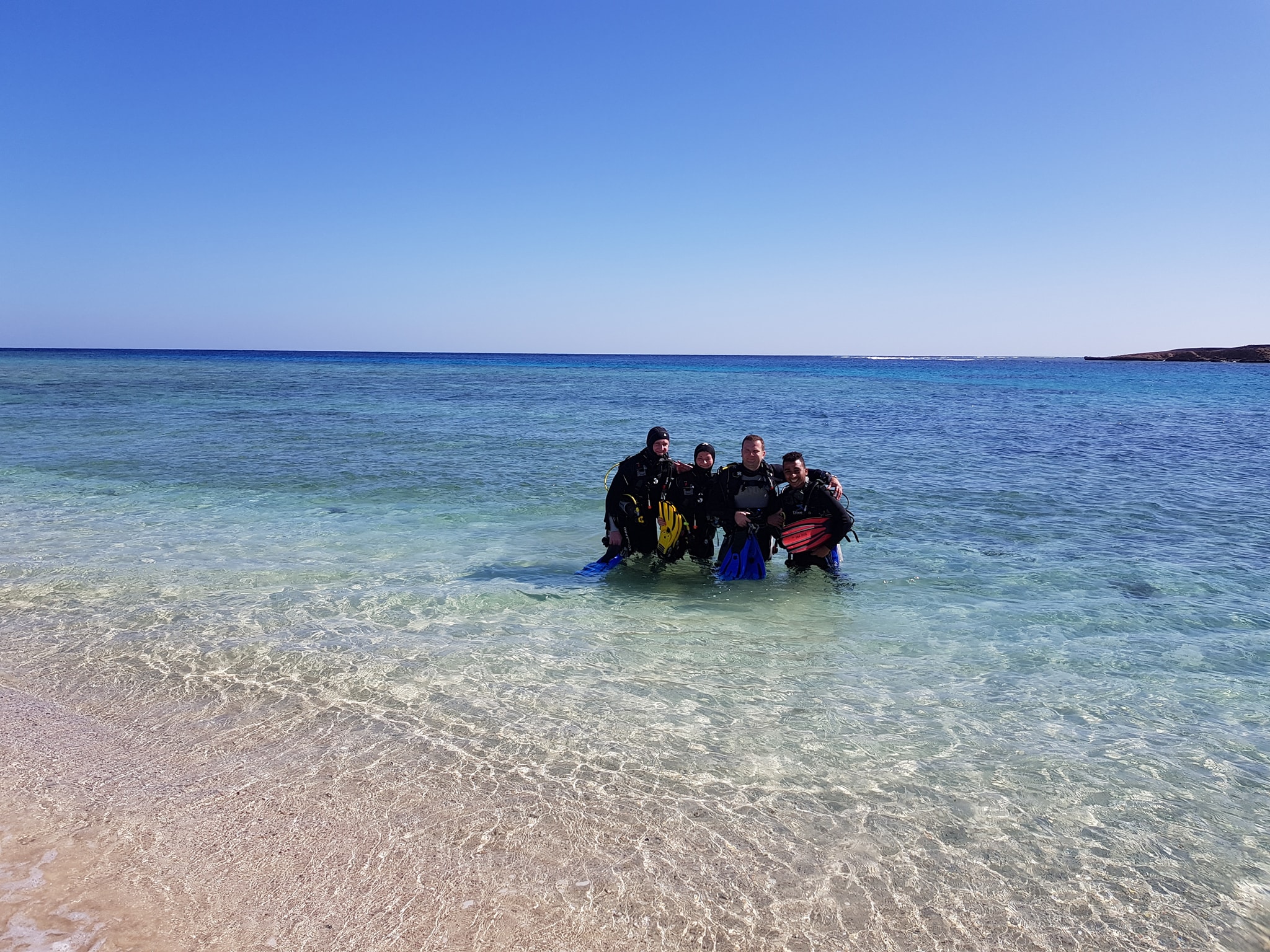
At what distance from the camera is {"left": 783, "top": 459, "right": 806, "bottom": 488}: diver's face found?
751cm

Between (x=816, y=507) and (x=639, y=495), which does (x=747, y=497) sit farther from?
(x=639, y=495)

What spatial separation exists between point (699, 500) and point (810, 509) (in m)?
1.06

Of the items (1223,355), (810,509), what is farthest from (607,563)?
(1223,355)

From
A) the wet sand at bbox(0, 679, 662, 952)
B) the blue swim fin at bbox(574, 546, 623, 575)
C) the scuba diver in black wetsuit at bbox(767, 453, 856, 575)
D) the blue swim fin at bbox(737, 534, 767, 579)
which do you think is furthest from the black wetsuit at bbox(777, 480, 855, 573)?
the wet sand at bbox(0, 679, 662, 952)

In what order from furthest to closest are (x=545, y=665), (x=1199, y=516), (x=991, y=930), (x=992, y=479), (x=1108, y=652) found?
1. (x=992, y=479)
2. (x=1199, y=516)
3. (x=1108, y=652)
4. (x=545, y=665)
5. (x=991, y=930)

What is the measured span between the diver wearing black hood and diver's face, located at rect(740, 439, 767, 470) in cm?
62

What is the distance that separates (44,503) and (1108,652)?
40.6 ft

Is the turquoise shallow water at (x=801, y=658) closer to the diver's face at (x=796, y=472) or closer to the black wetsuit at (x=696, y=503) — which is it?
the black wetsuit at (x=696, y=503)

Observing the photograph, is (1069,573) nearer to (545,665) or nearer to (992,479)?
(545,665)

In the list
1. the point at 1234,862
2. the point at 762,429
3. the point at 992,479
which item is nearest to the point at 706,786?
the point at 1234,862

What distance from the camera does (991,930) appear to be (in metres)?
3.02

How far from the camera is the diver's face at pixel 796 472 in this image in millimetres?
7512

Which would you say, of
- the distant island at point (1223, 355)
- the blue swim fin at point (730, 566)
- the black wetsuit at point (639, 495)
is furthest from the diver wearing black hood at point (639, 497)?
the distant island at point (1223, 355)

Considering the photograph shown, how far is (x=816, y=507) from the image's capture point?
25.0 ft
